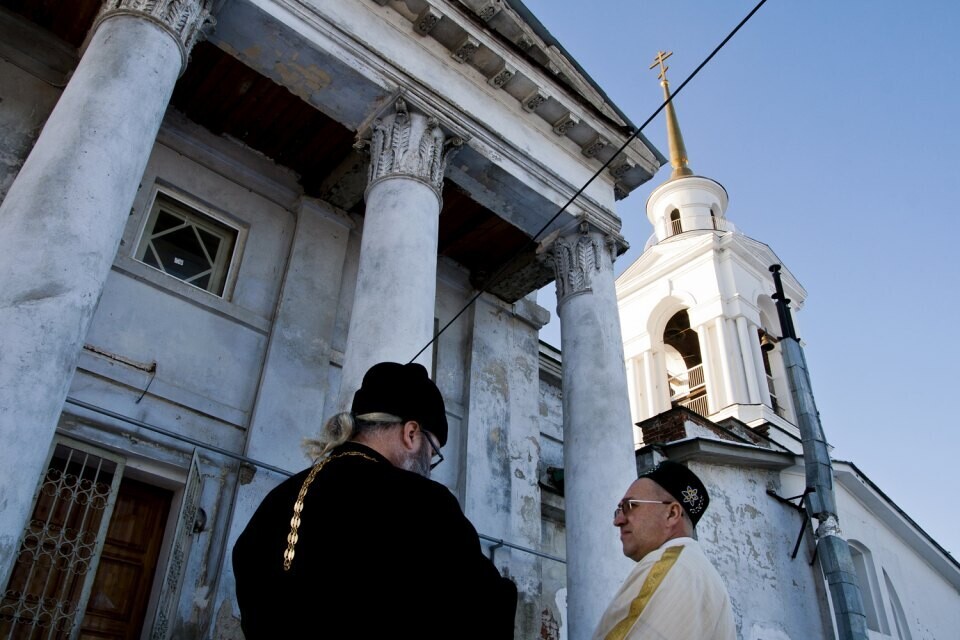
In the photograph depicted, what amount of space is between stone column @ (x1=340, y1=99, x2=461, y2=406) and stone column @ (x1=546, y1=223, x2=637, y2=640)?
2.34m

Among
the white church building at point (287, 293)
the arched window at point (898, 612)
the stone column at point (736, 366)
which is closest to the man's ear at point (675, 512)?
the white church building at point (287, 293)

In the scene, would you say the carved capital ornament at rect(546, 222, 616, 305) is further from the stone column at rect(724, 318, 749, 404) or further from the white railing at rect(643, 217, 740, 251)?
the white railing at rect(643, 217, 740, 251)

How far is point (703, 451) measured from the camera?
1184cm

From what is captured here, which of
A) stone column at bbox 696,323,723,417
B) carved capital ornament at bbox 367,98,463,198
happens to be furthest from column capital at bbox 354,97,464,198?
stone column at bbox 696,323,723,417

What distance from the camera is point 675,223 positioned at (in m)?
27.5

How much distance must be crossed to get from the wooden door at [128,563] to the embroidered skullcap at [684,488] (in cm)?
557

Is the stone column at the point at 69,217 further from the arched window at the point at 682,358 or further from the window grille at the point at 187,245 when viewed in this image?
the arched window at the point at 682,358

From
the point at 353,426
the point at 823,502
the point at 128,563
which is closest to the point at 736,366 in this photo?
the point at 823,502

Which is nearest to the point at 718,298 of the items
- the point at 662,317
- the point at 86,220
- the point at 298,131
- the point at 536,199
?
the point at 662,317

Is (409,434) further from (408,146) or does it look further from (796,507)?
(796,507)

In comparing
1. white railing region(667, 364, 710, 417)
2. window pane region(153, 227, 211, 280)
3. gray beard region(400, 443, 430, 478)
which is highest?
white railing region(667, 364, 710, 417)

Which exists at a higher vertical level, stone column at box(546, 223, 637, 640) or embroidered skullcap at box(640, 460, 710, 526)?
stone column at box(546, 223, 637, 640)

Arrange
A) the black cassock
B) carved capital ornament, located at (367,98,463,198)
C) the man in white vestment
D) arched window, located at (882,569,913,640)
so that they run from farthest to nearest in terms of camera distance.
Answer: arched window, located at (882,569,913,640), carved capital ornament, located at (367,98,463,198), the man in white vestment, the black cassock

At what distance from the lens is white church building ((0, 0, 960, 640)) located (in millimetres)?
5426
